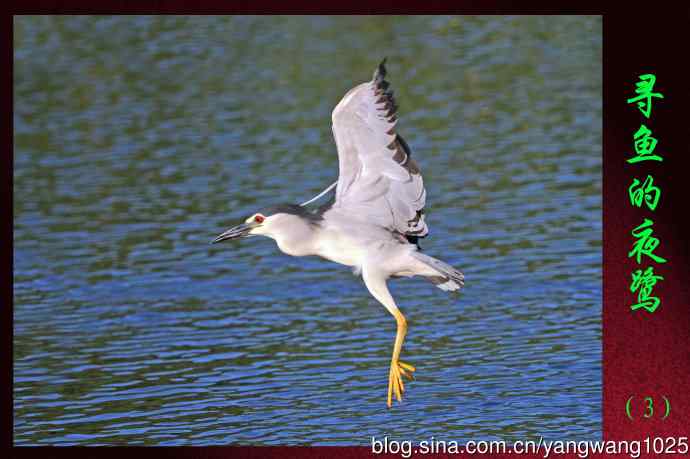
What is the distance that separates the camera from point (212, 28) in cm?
3281

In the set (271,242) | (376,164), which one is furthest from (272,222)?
(271,242)

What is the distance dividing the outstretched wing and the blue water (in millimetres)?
3021

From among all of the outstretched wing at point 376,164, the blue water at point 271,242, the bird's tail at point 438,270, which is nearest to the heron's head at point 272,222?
the outstretched wing at point 376,164

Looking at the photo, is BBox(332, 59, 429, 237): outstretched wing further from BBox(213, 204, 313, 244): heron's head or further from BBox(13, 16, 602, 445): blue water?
BBox(13, 16, 602, 445): blue water

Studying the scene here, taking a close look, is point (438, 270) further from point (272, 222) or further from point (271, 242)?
point (271, 242)

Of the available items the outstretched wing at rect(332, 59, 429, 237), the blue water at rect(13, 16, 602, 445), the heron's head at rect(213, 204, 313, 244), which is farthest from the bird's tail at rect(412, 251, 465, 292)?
the blue water at rect(13, 16, 602, 445)

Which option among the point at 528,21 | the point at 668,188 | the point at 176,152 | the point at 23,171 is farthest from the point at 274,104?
the point at 668,188

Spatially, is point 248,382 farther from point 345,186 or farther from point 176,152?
point 176,152

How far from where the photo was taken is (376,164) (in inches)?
456

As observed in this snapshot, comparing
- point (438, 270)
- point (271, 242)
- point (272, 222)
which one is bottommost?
point (438, 270)

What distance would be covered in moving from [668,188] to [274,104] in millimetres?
15298

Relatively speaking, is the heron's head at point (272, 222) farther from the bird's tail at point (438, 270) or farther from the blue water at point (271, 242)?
the blue water at point (271, 242)

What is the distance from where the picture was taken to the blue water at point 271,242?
15.3 m

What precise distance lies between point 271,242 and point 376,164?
30.7 feet
